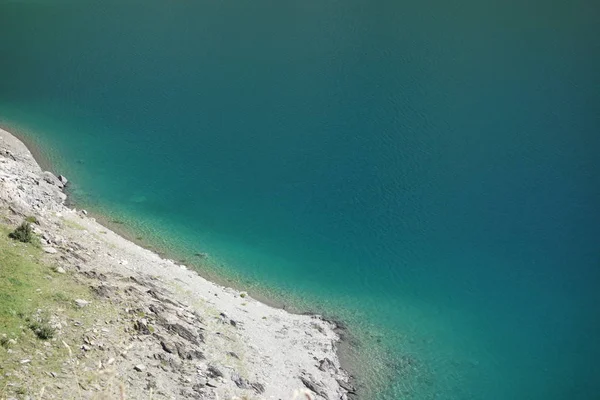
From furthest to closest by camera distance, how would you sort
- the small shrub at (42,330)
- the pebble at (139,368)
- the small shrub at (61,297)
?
the small shrub at (61,297)
the pebble at (139,368)
the small shrub at (42,330)

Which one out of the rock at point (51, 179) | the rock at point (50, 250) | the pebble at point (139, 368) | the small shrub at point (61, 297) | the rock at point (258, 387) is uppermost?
the rock at point (51, 179)

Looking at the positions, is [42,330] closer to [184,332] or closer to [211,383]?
[184,332]

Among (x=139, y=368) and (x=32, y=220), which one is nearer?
(x=139, y=368)

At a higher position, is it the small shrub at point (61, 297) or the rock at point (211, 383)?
the small shrub at point (61, 297)

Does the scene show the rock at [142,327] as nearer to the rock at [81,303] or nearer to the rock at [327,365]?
the rock at [81,303]

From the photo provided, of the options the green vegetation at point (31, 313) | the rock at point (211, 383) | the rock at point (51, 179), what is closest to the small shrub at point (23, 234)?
the green vegetation at point (31, 313)

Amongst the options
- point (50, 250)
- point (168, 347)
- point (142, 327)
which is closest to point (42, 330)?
point (142, 327)

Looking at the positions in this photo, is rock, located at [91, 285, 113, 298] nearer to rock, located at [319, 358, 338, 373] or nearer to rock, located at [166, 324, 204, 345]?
rock, located at [166, 324, 204, 345]
